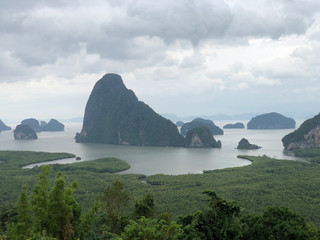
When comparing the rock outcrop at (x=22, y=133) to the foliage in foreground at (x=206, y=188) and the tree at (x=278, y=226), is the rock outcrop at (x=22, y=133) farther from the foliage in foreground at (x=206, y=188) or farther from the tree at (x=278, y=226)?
the tree at (x=278, y=226)

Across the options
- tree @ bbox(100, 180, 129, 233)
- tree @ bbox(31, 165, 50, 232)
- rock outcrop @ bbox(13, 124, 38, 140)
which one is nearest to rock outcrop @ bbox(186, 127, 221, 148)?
tree @ bbox(100, 180, 129, 233)

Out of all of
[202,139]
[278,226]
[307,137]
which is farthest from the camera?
[202,139]

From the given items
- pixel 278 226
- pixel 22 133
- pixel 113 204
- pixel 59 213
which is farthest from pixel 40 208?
pixel 22 133

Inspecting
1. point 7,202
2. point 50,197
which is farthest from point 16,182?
point 50,197

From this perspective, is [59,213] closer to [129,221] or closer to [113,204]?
[129,221]

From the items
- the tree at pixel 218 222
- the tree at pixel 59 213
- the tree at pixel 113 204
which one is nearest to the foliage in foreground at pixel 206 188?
the tree at pixel 113 204

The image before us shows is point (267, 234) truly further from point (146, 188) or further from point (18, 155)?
point (18, 155)
